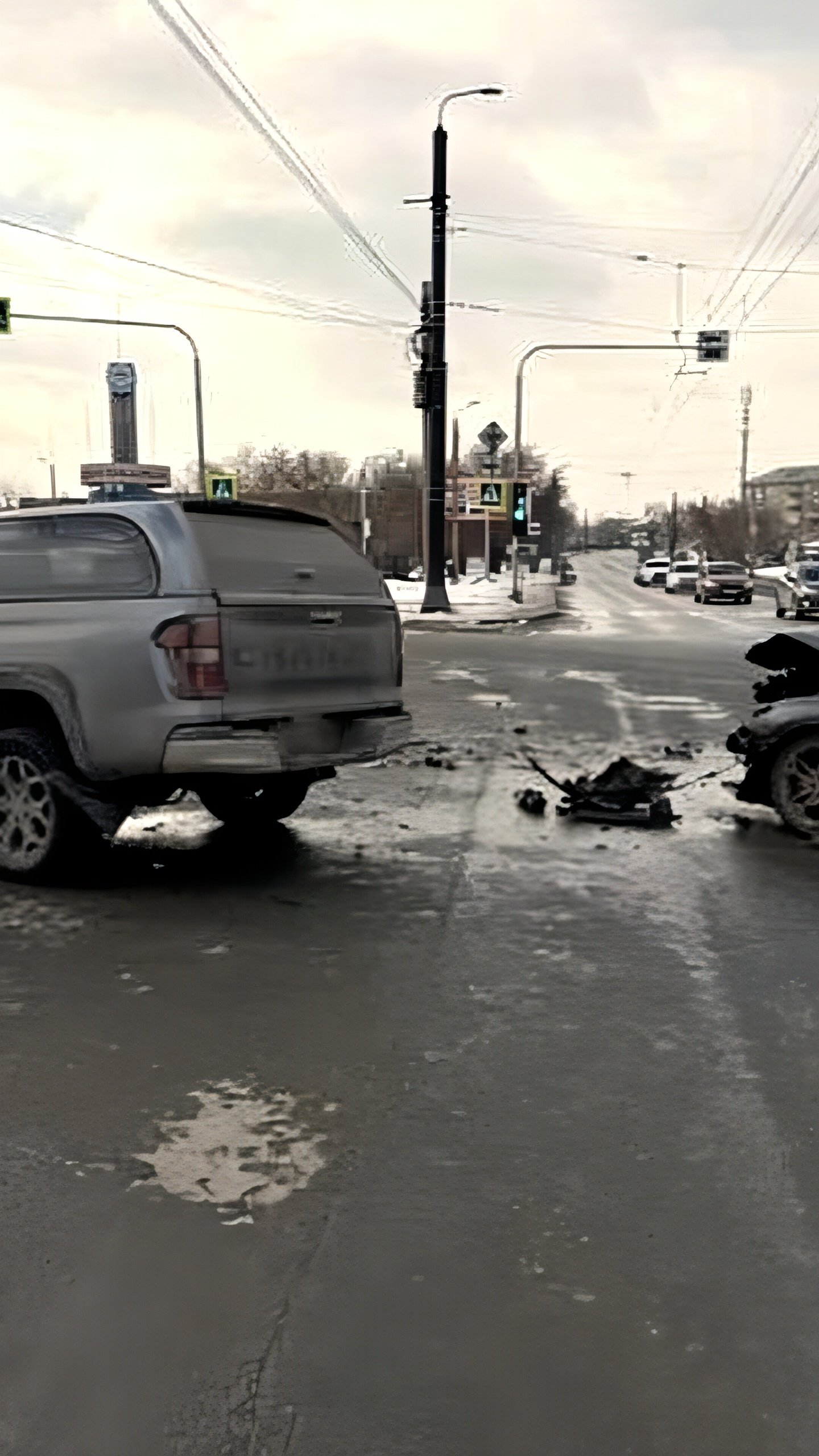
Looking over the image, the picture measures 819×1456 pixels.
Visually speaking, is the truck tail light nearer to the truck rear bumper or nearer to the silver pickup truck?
the silver pickup truck

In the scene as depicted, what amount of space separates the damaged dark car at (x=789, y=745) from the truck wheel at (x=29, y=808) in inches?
167

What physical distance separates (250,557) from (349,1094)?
143 inches

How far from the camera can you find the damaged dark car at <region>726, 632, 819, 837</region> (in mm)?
9016

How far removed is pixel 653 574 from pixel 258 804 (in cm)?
6980

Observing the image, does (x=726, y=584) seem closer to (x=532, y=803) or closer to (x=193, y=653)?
(x=532, y=803)

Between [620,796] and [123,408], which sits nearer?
[620,796]

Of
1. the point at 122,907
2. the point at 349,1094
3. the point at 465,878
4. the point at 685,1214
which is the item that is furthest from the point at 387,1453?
the point at 465,878

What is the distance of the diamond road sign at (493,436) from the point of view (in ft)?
138

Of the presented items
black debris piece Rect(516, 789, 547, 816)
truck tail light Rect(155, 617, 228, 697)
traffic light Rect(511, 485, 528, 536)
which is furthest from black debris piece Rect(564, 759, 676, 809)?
traffic light Rect(511, 485, 528, 536)

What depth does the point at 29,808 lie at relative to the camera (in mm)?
7586

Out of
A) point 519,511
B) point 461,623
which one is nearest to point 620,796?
point 461,623

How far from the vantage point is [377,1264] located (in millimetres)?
3518

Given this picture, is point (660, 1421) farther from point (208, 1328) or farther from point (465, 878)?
point (465, 878)

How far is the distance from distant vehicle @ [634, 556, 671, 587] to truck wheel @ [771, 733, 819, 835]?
64.6m
